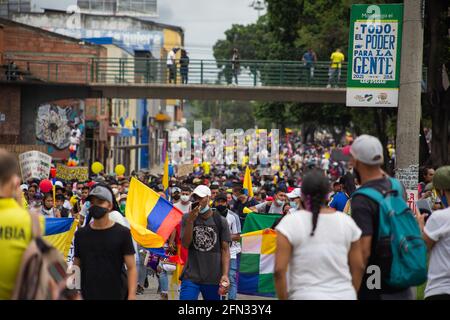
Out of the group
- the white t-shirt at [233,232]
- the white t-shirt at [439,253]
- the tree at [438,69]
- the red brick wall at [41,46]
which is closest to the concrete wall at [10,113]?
the red brick wall at [41,46]

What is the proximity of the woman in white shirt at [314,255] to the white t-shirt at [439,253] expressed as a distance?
58.5 inches

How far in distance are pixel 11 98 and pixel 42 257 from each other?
3767 centimetres

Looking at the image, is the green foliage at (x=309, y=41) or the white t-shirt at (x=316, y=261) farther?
the green foliage at (x=309, y=41)

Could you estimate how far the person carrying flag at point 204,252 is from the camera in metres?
11.0

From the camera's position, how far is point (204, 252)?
11102 mm

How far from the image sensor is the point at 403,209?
7.20m

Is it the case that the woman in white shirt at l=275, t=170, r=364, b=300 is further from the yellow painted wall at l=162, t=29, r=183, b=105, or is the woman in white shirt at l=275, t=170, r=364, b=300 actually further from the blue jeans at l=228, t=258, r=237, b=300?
the yellow painted wall at l=162, t=29, r=183, b=105

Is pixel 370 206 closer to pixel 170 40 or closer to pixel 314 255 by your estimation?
pixel 314 255

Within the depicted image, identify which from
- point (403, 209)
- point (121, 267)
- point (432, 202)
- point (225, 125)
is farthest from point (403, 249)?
point (225, 125)

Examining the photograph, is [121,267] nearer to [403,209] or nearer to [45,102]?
[403,209]

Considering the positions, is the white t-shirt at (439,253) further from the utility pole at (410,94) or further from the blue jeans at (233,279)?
the utility pole at (410,94)

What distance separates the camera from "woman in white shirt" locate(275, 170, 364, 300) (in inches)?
257

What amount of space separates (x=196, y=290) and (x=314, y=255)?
460 cm

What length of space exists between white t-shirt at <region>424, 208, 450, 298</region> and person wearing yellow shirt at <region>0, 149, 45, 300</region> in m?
3.06
